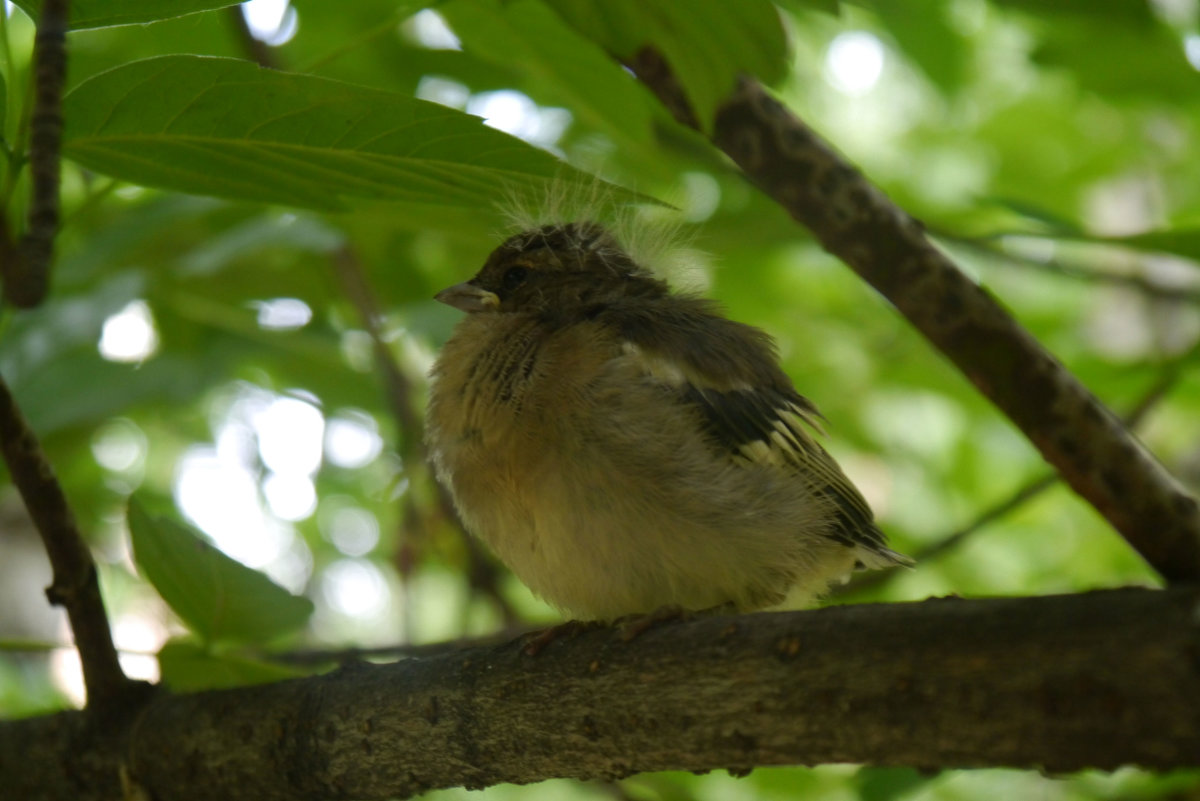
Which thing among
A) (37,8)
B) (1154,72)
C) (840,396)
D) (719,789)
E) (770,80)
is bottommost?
(719,789)

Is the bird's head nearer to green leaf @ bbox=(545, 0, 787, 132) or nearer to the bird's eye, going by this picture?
the bird's eye

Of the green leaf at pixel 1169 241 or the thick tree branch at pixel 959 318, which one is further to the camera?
the green leaf at pixel 1169 241

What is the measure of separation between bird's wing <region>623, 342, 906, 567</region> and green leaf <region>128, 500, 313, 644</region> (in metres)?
0.88

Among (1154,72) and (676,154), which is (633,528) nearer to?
(676,154)

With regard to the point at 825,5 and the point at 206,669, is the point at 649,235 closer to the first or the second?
the point at 825,5

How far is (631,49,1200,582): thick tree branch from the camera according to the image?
5.10ft

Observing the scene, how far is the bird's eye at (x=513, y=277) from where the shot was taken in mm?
2977

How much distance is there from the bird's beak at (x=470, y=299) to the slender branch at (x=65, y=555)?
1.17 metres

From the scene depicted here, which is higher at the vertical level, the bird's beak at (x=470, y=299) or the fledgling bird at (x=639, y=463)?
the bird's beak at (x=470, y=299)

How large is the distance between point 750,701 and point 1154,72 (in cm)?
226

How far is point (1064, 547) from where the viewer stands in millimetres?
4605

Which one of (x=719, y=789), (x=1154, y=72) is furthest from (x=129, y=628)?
(x=1154, y=72)

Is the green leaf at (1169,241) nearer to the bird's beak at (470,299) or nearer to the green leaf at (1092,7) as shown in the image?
the green leaf at (1092,7)

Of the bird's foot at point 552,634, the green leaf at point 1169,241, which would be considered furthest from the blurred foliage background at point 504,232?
the bird's foot at point 552,634
